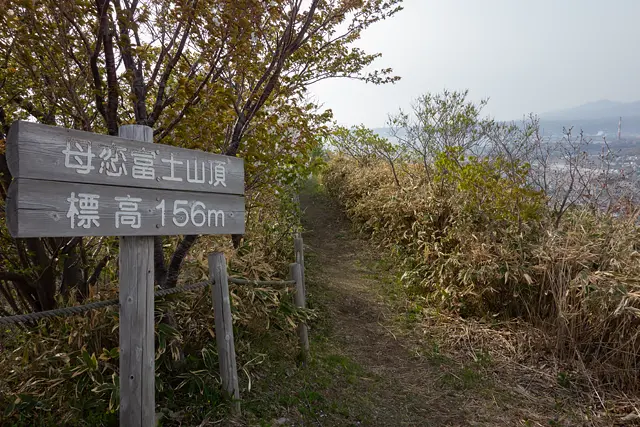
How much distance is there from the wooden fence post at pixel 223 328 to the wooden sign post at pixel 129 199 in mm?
377

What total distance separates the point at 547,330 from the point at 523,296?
0.48m

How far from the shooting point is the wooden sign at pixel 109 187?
176cm

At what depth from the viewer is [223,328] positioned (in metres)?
2.88

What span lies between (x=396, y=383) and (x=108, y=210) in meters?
3.05

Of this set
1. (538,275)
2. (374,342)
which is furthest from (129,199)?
(538,275)

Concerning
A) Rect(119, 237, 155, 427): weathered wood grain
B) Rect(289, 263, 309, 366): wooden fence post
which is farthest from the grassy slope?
Rect(119, 237, 155, 427): weathered wood grain

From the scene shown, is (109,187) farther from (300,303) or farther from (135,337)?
(300,303)

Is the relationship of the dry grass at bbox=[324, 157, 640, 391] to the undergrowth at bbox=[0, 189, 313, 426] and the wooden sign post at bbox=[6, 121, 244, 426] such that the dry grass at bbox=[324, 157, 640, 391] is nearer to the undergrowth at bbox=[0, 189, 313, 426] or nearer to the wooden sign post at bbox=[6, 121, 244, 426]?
the undergrowth at bbox=[0, 189, 313, 426]

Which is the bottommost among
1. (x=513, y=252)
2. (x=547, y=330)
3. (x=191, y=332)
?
(x=547, y=330)

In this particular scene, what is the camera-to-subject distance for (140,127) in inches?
90.1

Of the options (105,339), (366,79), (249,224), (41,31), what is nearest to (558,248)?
(366,79)

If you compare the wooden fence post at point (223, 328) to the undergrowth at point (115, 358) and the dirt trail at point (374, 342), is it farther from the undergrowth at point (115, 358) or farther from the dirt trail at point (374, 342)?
the dirt trail at point (374, 342)

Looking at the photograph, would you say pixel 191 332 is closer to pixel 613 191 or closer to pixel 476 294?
pixel 476 294

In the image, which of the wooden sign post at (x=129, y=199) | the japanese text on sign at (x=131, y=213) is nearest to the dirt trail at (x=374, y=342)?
the wooden sign post at (x=129, y=199)
